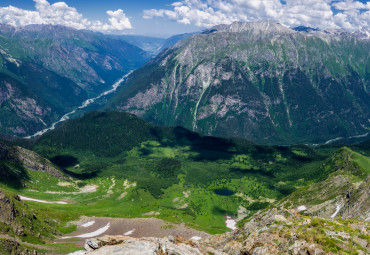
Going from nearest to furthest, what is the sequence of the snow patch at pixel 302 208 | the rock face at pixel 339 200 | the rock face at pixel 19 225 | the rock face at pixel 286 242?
the rock face at pixel 286 242 → the rock face at pixel 19 225 → the rock face at pixel 339 200 → the snow patch at pixel 302 208

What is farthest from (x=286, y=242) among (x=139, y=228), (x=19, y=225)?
(x=139, y=228)

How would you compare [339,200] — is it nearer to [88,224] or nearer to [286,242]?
[286,242]

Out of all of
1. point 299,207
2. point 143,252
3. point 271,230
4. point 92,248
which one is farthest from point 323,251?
point 299,207

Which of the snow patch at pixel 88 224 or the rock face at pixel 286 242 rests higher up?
the rock face at pixel 286 242

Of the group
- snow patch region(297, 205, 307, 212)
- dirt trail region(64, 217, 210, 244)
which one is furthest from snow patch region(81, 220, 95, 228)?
snow patch region(297, 205, 307, 212)

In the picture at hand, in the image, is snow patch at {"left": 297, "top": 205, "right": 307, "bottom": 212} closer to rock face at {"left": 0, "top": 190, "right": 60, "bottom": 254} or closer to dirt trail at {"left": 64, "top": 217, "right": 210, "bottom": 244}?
dirt trail at {"left": 64, "top": 217, "right": 210, "bottom": 244}

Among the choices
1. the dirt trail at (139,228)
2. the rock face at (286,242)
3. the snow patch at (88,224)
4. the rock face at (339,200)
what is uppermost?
the rock face at (286,242)

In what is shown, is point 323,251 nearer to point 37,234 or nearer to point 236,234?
point 236,234

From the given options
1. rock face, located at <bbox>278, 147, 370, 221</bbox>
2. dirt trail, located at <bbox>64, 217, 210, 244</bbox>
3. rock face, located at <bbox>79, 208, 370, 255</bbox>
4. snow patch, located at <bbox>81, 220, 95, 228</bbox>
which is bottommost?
snow patch, located at <bbox>81, 220, 95, 228</bbox>

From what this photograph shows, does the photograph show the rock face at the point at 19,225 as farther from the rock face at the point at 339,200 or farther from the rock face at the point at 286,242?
the rock face at the point at 339,200

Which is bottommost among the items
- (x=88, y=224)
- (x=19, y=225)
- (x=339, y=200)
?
(x=88, y=224)

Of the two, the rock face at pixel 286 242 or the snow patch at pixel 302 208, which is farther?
the snow patch at pixel 302 208

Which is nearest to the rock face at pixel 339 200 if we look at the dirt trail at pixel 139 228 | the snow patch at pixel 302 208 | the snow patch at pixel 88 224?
the snow patch at pixel 302 208
